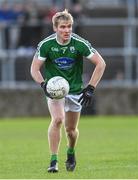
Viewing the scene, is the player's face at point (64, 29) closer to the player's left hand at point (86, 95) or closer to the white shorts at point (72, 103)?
the player's left hand at point (86, 95)

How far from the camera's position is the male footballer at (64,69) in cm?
1316

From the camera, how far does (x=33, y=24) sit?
3114 centimetres

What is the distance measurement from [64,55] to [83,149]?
17.5 feet

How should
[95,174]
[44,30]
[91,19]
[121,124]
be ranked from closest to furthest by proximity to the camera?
[95,174]
[121,124]
[44,30]
[91,19]

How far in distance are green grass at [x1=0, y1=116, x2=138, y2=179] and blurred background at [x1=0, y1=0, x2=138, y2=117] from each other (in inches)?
39.2

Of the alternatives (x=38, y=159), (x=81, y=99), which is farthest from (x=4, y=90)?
(x=81, y=99)

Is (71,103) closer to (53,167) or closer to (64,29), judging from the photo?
(53,167)

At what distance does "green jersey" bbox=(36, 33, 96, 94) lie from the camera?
43.7ft

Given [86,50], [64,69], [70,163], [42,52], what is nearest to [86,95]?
[64,69]

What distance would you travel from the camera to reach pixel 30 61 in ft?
99.9

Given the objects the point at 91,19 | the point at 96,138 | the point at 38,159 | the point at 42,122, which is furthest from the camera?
the point at 91,19

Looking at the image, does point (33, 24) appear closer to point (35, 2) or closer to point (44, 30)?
point (44, 30)

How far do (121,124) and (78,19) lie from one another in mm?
5453

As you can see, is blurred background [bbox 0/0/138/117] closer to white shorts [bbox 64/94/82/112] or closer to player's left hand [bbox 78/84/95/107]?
white shorts [bbox 64/94/82/112]
